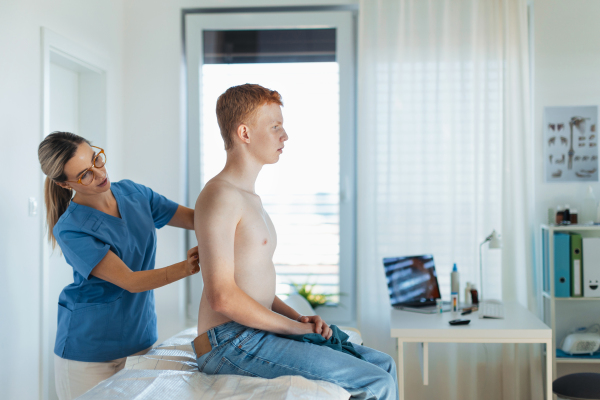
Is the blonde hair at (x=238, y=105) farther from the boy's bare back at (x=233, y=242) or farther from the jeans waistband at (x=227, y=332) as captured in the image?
the jeans waistband at (x=227, y=332)

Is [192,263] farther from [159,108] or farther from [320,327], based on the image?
[159,108]

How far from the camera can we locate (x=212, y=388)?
51.9 inches

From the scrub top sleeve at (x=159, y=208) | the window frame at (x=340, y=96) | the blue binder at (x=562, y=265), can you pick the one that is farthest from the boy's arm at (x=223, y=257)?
the blue binder at (x=562, y=265)

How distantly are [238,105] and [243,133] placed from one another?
0.08 metres

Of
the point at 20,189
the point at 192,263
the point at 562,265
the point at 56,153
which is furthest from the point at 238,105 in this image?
the point at 562,265


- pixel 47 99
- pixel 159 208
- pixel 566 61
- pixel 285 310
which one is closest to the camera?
pixel 285 310

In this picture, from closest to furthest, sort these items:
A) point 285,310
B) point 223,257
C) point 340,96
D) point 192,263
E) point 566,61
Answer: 1. point 223,257
2. point 192,263
3. point 285,310
4. point 566,61
5. point 340,96

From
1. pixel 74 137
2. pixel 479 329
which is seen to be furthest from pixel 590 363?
pixel 74 137

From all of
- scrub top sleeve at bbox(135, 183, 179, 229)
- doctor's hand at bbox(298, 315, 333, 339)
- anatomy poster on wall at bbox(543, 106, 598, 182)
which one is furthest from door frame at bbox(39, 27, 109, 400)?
anatomy poster on wall at bbox(543, 106, 598, 182)

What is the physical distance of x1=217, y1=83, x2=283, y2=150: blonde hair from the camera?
141cm

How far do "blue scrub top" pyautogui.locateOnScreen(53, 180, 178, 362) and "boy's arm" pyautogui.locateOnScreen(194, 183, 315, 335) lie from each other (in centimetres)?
45

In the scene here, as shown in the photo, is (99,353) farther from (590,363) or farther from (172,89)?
(590,363)

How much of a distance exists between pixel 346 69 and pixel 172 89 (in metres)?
1.09

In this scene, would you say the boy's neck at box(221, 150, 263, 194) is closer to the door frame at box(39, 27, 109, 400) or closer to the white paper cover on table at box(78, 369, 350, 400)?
the white paper cover on table at box(78, 369, 350, 400)
